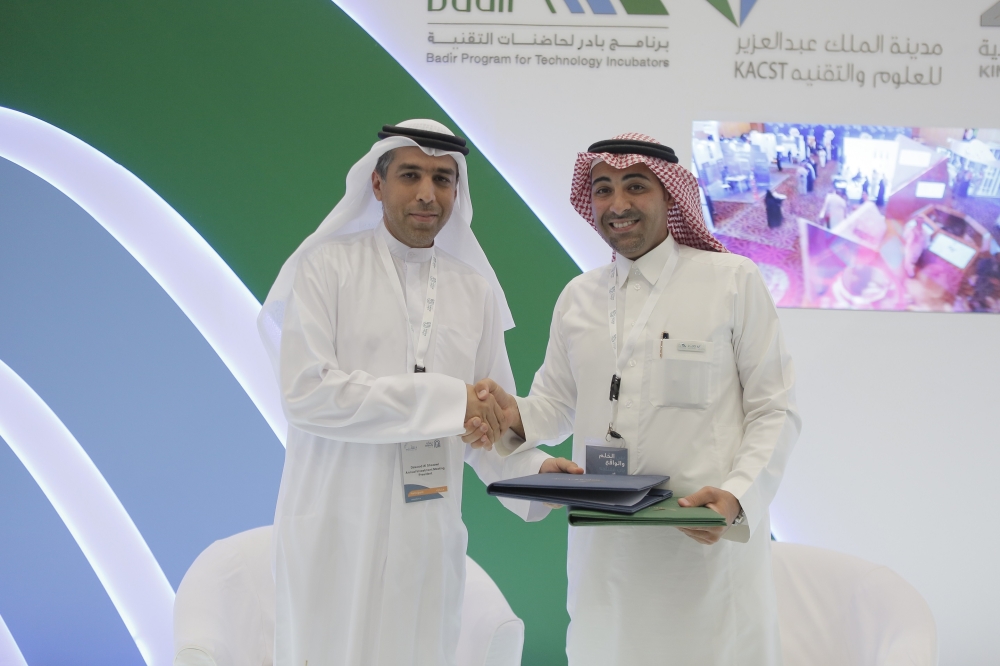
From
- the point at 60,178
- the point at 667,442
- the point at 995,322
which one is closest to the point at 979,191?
the point at 995,322

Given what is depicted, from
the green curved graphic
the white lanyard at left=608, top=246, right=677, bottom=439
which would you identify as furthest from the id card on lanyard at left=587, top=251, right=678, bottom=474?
the green curved graphic

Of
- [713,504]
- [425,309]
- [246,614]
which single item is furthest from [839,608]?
[246,614]

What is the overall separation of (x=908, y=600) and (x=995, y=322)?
173 cm

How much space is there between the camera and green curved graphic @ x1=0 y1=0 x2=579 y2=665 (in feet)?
12.8

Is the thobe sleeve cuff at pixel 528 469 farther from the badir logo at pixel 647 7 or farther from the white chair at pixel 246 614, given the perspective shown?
the badir logo at pixel 647 7

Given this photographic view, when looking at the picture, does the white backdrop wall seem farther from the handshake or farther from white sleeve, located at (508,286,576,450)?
the handshake

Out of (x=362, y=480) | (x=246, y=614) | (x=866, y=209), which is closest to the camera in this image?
(x=362, y=480)

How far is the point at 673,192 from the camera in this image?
2.38 metres

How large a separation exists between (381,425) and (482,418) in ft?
1.05

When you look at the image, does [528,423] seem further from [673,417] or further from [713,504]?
Answer: [713,504]

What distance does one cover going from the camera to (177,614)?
8.80 ft

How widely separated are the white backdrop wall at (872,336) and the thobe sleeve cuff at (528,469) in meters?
1.77

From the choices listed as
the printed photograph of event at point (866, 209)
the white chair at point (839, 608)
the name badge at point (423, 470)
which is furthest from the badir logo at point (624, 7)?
the white chair at point (839, 608)

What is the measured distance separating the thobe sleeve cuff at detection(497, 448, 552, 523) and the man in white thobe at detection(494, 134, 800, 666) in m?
0.16
